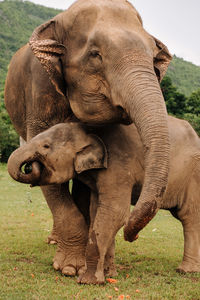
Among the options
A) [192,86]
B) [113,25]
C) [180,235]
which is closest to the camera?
[113,25]

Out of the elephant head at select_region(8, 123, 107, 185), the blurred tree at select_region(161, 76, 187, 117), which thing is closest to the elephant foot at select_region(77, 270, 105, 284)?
the elephant head at select_region(8, 123, 107, 185)

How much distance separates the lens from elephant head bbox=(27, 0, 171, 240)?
3.88 m

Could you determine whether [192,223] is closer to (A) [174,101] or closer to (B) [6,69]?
(A) [174,101]

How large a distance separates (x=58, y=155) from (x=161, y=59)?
60.3 inches

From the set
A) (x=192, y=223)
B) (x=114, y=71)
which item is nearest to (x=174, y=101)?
(x=192, y=223)

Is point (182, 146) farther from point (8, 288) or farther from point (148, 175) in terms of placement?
point (8, 288)

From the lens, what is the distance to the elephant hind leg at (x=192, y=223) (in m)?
5.61

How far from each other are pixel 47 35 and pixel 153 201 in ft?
7.50

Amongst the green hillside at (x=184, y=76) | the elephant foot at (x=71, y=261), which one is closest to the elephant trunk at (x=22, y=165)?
the elephant foot at (x=71, y=261)

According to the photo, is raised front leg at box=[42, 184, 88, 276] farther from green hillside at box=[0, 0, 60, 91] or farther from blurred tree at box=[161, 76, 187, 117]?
green hillside at box=[0, 0, 60, 91]

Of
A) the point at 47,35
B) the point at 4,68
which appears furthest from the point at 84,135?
the point at 4,68

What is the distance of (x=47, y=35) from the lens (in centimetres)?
504

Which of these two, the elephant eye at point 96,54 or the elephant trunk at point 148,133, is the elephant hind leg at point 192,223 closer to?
the elephant trunk at point 148,133

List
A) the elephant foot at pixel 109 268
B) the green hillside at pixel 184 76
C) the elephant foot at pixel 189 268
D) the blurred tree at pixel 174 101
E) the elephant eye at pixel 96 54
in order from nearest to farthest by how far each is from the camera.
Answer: the elephant eye at pixel 96 54 < the elephant foot at pixel 109 268 < the elephant foot at pixel 189 268 < the blurred tree at pixel 174 101 < the green hillside at pixel 184 76
